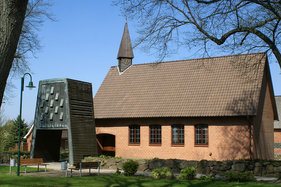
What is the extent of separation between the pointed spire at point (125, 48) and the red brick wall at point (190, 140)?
7.27m

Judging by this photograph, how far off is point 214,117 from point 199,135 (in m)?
1.72

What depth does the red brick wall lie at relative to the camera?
23.5 metres

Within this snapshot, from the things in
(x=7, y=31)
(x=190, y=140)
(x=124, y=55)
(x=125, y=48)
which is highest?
(x=125, y=48)

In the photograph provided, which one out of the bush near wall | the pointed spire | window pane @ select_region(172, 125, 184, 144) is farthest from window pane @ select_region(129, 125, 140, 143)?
the pointed spire

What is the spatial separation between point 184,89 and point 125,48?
8678mm

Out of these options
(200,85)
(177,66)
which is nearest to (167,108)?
(200,85)

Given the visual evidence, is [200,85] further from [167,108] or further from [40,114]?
[40,114]

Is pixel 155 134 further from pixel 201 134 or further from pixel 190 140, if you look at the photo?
pixel 201 134

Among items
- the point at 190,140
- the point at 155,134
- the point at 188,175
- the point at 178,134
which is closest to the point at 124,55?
the point at 155,134

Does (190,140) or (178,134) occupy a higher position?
(178,134)

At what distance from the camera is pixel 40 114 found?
24422 millimetres

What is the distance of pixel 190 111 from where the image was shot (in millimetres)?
25203

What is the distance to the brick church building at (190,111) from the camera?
78.0ft

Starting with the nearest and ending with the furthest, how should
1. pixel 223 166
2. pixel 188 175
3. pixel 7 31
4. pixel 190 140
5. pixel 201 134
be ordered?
pixel 7 31
pixel 188 175
pixel 223 166
pixel 201 134
pixel 190 140
